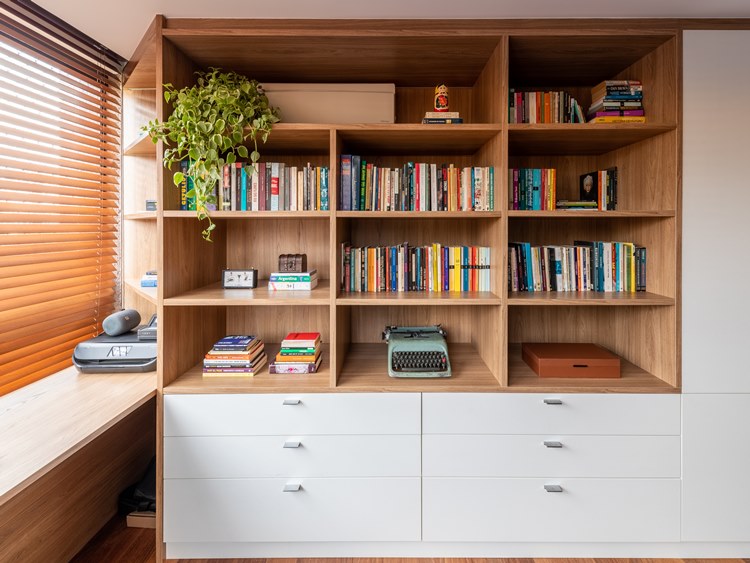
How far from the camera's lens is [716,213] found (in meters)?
1.91

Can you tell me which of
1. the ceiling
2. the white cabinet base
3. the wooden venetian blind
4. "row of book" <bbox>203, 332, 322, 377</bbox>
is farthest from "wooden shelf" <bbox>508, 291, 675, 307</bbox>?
the wooden venetian blind

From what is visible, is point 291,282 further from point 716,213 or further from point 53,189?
point 716,213

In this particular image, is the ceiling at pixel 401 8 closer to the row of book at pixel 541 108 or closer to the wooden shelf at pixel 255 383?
the row of book at pixel 541 108

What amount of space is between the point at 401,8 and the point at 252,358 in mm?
1559

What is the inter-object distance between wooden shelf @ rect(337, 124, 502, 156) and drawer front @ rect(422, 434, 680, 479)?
49.3 inches

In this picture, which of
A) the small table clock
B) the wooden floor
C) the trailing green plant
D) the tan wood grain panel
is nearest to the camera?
the tan wood grain panel

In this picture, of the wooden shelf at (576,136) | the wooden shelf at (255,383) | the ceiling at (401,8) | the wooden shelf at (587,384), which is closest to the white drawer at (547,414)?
the wooden shelf at (587,384)

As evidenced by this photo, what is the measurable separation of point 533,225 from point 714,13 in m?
1.09

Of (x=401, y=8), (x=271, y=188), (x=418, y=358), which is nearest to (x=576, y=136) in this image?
(x=401, y=8)

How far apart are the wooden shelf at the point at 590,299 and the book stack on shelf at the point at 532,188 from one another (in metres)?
0.41

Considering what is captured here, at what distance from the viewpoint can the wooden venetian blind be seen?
1.87 meters

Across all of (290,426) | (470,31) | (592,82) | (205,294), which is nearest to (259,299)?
(205,294)

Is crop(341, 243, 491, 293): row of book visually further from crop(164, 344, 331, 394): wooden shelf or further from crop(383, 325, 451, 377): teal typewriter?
crop(164, 344, 331, 394): wooden shelf

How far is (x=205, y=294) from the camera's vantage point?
2.04 m
